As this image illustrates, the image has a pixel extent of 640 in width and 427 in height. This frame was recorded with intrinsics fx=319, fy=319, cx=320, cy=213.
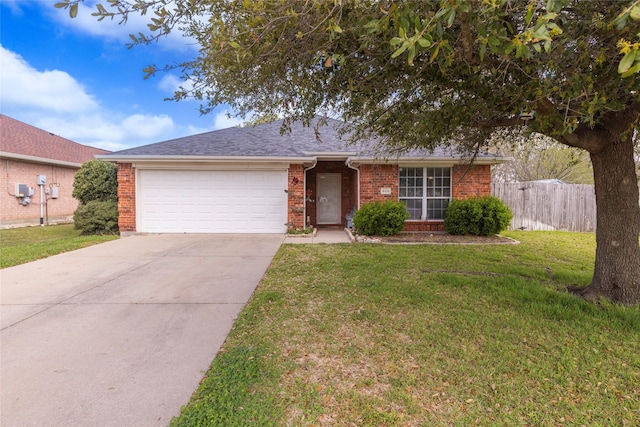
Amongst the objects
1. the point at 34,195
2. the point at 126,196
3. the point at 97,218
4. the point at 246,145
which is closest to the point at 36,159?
the point at 34,195

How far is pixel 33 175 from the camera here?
1405 centimetres

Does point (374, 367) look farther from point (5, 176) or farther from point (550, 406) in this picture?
point (5, 176)

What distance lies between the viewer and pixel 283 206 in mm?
10617

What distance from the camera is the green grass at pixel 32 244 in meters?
6.98

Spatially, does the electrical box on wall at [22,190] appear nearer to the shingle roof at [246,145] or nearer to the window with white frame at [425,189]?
the shingle roof at [246,145]

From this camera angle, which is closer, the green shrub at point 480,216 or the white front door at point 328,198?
the green shrub at point 480,216

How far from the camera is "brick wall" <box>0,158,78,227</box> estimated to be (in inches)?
506

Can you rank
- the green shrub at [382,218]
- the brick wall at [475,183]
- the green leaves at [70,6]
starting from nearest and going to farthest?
the green leaves at [70,6], the green shrub at [382,218], the brick wall at [475,183]

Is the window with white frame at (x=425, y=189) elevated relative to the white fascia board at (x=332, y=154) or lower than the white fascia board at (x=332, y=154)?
lower

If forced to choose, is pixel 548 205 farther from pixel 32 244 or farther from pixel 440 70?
pixel 32 244

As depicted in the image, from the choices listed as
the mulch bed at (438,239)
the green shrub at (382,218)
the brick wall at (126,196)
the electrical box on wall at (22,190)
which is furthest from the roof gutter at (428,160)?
the electrical box on wall at (22,190)

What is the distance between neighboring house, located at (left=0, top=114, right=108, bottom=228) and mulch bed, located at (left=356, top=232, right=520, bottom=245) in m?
11.0

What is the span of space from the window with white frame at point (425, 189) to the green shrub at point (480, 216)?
0.76 meters

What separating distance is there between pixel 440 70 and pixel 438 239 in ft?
21.8
